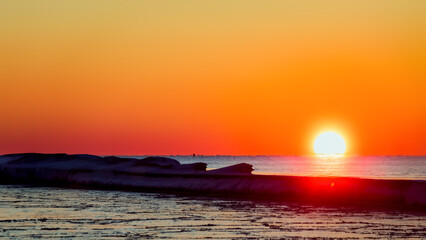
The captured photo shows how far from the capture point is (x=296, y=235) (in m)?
22.2

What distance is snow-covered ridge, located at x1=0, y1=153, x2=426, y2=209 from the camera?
38.0 metres

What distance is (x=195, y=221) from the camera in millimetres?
26531

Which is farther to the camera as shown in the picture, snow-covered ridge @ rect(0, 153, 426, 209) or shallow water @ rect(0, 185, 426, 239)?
snow-covered ridge @ rect(0, 153, 426, 209)

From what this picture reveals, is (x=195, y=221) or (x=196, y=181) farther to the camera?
(x=196, y=181)

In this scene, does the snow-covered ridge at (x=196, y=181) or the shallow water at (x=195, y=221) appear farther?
the snow-covered ridge at (x=196, y=181)

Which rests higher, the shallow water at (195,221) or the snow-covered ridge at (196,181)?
the snow-covered ridge at (196,181)

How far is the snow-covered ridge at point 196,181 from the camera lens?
38.0 m

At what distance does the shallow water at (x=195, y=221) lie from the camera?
884 inches

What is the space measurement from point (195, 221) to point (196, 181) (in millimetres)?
22760

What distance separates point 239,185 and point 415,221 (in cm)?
1924

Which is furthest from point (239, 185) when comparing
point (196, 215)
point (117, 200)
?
point (196, 215)

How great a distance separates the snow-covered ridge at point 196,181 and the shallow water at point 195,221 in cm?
486

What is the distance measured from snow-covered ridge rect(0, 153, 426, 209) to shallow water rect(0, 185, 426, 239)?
486cm

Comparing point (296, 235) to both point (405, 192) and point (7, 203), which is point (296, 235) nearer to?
point (405, 192)
